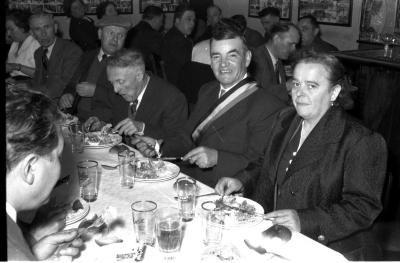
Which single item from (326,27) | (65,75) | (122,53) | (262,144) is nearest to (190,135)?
(262,144)

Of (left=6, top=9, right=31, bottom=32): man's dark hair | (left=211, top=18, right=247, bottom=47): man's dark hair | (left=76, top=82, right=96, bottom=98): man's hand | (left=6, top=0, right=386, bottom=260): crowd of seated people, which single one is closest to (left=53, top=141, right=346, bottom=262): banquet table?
(left=6, top=0, right=386, bottom=260): crowd of seated people

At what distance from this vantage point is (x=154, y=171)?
6.81 feet

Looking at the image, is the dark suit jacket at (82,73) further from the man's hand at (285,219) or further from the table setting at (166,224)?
the man's hand at (285,219)

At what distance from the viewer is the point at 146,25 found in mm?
5809

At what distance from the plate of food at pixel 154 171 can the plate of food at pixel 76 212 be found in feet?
1.18

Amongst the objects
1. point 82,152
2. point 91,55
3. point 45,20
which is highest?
point 45,20

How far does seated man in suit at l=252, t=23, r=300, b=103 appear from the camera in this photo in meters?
4.09

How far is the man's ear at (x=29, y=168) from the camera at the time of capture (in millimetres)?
1044

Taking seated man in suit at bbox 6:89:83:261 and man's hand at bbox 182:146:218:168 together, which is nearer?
seated man in suit at bbox 6:89:83:261

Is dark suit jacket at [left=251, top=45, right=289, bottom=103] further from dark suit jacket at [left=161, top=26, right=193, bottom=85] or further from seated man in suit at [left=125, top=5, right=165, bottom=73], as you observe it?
seated man in suit at [left=125, top=5, right=165, bottom=73]

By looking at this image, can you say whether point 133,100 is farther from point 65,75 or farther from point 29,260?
point 29,260

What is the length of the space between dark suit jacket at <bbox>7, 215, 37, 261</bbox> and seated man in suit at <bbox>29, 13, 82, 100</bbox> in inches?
136

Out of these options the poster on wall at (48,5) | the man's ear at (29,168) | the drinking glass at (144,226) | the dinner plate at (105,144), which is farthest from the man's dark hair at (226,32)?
the poster on wall at (48,5)

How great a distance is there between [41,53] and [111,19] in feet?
3.50
